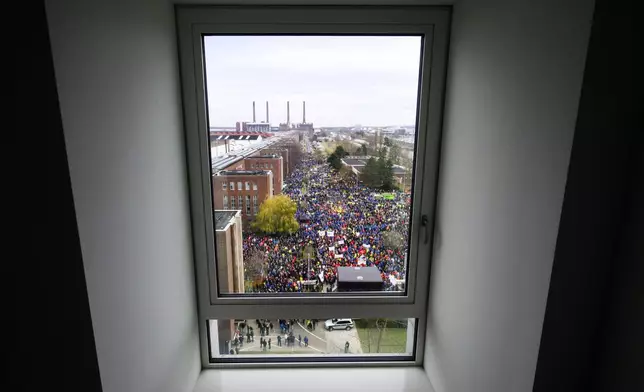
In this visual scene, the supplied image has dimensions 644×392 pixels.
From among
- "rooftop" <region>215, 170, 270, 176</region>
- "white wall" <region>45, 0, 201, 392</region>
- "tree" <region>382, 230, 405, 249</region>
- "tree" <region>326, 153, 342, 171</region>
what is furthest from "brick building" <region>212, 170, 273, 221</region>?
"tree" <region>382, 230, 405, 249</region>

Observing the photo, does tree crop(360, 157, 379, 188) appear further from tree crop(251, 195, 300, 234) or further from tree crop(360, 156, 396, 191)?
tree crop(251, 195, 300, 234)

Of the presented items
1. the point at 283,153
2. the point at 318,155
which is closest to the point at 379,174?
the point at 318,155

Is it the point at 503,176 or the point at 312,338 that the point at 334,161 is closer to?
the point at 503,176

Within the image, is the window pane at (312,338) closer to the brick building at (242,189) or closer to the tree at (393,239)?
the tree at (393,239)

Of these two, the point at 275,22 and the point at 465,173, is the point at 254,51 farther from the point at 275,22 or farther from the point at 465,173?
the point at 465,173

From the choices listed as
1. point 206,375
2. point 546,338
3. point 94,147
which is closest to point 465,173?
point 546,338

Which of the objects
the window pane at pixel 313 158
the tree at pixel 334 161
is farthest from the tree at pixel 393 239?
the tree at pixel 334 161
